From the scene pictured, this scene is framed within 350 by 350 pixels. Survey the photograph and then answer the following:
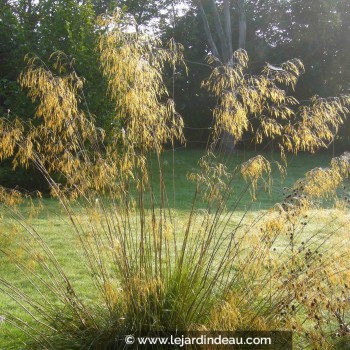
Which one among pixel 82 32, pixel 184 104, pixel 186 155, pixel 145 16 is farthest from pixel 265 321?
pixel 145 16

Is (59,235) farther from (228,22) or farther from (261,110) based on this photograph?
(228,22)

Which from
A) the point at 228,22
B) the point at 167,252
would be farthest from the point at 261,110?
the point at 228,22

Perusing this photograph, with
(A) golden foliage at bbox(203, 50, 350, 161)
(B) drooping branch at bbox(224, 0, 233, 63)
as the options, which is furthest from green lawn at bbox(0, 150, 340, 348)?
(B) drooping branch at bbox(224, 0, 233, 63)

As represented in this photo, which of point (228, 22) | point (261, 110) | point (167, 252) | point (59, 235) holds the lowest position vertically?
point (59, 235)

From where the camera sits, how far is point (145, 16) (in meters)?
24.4

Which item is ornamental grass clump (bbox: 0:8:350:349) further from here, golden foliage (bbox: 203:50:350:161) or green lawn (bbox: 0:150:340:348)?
green lawn (bbox: 0:150:340:348)

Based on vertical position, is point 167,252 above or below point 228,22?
below

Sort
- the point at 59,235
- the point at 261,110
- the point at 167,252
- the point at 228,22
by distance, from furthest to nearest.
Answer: the point at 228,22
the point at 59,235
the point at 261,110
the point at 167,252

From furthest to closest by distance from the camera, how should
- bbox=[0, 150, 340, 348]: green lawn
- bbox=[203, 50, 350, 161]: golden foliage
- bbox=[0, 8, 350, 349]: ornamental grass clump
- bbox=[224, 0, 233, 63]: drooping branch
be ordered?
bbox=[224, 0, 233, 63]: drooping branch
bbox=[0, 150, 340, 348]: green lawn
bbox=[203, 50, 350, 161]: golden foliage
bbox=[0, 8, 350, 349]: ornamental grass clump

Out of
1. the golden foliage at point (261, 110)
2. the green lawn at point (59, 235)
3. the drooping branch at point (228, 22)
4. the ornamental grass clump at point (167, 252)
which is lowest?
the green lawn at point (59, 235)

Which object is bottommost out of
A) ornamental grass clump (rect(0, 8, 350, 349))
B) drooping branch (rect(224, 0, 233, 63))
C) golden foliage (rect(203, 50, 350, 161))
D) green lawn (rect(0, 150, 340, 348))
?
green lawn (rect(0, 150, 340, 348))

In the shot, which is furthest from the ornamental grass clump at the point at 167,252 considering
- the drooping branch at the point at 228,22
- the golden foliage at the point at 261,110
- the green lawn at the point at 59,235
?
the drooping branch at the point at 228,22

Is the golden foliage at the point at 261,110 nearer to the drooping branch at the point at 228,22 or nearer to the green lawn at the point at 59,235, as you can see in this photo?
the green lawn at the point at 59,235

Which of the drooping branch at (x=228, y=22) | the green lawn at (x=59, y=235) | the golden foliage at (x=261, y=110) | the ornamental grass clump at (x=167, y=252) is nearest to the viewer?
the ornamental grass clump at (x=167, y=252)
